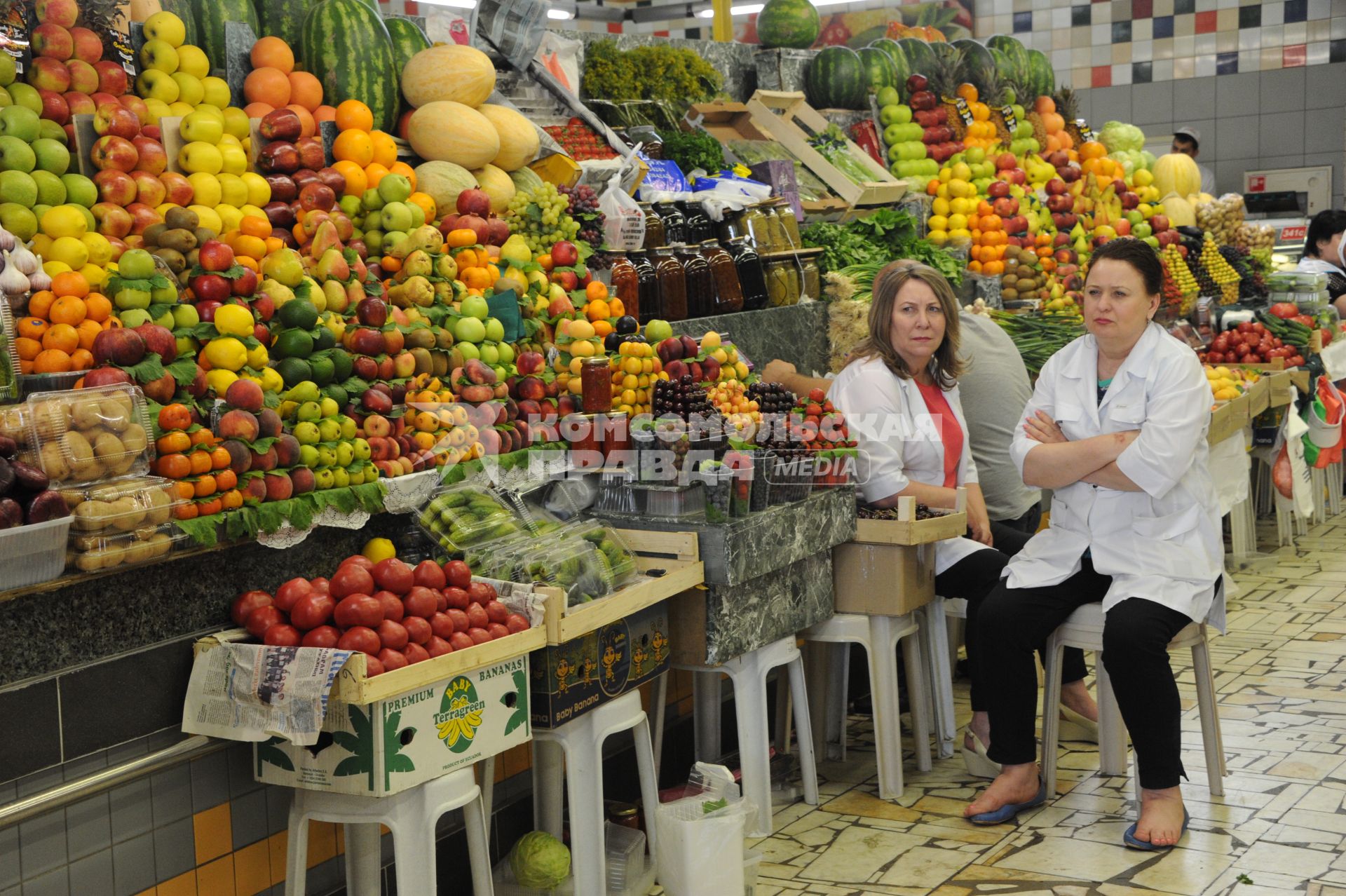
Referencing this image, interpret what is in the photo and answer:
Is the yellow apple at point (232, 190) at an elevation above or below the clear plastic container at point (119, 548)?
above

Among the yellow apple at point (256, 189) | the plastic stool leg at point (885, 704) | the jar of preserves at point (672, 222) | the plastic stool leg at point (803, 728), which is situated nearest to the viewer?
the yellow apple at point (256, 189)

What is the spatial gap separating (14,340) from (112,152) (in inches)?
25.5

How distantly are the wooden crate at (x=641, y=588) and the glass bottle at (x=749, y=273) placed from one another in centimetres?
160

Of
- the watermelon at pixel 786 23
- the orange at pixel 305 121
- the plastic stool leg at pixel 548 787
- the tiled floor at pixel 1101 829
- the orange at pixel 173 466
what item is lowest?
the tiled floor at pixel 1101 829

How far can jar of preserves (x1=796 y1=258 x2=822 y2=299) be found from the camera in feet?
17.5

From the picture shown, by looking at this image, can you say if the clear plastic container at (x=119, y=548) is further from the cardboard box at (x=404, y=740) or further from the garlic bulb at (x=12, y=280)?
the garlic bulb at (x=12, y=280)

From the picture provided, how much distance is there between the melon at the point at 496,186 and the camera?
425cm

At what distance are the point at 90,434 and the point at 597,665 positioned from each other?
50.2 inches

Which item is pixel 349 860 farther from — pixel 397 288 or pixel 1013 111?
pixel 1013 111

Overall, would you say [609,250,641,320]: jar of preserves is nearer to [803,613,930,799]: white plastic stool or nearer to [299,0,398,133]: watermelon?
[299,0,398,133]: watermelon

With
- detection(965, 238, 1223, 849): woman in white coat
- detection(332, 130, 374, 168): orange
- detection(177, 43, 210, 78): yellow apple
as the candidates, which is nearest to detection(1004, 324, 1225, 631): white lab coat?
detection(965, 238, 1223, 849): woman in white coat

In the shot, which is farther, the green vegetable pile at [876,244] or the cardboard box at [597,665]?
the green vegetable pile at [876,244]

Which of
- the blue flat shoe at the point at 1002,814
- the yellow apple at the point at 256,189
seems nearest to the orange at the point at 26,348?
the yellow apple at the point at 256,189

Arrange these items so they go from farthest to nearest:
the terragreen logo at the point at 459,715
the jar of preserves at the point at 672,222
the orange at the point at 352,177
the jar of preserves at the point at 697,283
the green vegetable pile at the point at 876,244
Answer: the green vegetable pile at the point at 876,244 < the jar of preserves at the point at 672,222 < the jar of preserves at the point at 697,283 < the orange at the point at 352,177 < the terragreen logo at the point at 459,715
